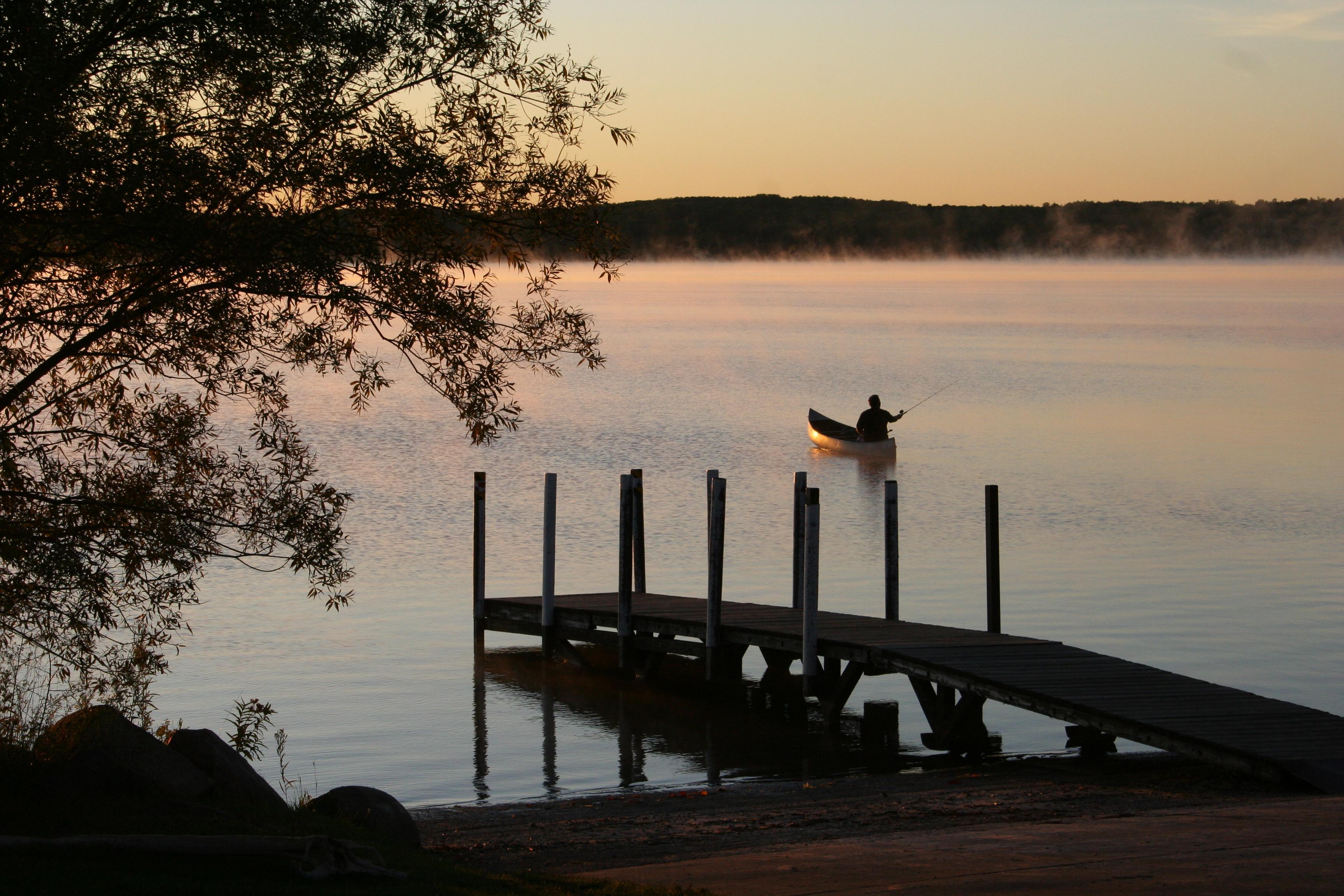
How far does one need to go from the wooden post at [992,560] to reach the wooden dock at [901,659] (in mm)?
23

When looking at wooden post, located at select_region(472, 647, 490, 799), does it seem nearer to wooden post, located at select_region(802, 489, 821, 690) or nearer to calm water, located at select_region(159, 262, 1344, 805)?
calm water, located at select_region(159, 262, 1344, 805)

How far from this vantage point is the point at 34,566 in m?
10.0

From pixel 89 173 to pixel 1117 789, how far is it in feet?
28.9

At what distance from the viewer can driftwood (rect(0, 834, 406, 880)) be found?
805 cm

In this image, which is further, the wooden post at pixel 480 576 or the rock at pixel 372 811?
the wooden post at pixel 480 576

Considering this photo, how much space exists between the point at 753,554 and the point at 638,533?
24.8 ft

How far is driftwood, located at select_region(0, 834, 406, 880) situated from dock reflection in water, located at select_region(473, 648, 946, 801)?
5.34m

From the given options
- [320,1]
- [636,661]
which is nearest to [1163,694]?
[636,661]

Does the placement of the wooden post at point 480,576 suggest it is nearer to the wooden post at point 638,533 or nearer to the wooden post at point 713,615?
the wooden post at point 638,533

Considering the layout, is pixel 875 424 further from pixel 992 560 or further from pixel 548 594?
pixel 548 594

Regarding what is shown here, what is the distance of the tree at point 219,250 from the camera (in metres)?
9.45

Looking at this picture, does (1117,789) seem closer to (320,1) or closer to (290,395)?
(320,1)

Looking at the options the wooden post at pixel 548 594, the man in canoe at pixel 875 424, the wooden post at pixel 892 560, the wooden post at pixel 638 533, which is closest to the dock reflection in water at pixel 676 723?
the wooden post at pixel 548 594

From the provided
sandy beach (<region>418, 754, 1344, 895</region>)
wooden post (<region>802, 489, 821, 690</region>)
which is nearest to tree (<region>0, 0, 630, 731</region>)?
sandy beach (<region>418, 754, 1344, 895</region>)
